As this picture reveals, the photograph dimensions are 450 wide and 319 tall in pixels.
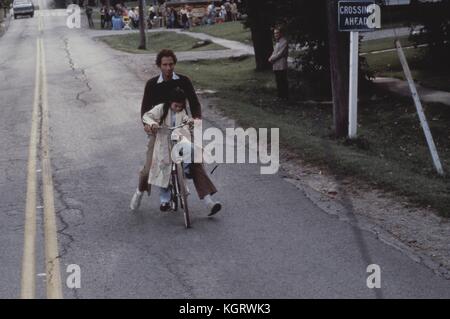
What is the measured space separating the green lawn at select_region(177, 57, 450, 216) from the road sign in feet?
6.95

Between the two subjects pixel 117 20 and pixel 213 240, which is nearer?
pixel 213 240

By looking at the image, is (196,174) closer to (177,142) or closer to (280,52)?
(177,142)

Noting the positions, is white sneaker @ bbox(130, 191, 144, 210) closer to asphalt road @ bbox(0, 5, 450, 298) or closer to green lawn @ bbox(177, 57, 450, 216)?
asphalt road @ bbox(0, 5, 450, 298)

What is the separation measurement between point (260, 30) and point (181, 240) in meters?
18.3

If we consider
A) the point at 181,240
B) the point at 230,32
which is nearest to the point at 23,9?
the point at 230,32

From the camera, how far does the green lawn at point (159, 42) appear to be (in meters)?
36.8

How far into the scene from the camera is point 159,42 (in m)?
42.7

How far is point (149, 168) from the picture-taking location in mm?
9031

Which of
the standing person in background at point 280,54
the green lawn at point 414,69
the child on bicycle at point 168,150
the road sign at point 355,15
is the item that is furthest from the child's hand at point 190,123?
the green lawn at point 414,69

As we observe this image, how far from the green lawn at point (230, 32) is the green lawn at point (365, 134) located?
1508cm

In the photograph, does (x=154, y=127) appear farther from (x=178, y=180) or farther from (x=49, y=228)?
(x=49, y=228)

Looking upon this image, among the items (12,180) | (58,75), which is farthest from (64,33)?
(12,180)

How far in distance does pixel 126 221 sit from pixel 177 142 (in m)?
1.19

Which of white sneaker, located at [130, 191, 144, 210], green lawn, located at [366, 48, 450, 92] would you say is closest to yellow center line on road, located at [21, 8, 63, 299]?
A: white sneaker, located at [130, 191, 144, 210]
